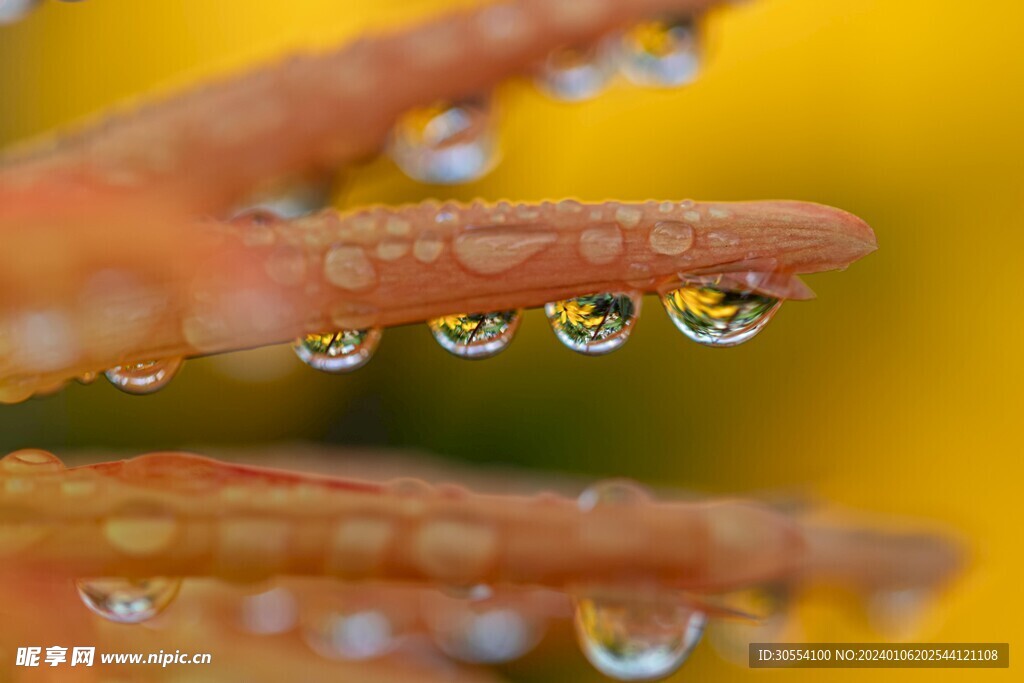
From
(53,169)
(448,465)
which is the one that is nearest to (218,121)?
(53,169)

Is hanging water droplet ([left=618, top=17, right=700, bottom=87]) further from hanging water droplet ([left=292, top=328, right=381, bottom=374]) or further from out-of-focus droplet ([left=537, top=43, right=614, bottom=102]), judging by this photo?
hanging water droplet ([left=292, top=328, right=381, bottom=374])

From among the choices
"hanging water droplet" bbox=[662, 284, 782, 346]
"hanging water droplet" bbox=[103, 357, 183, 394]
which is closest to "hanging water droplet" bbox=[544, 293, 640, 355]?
"hanging water droplet" bbox=[662, 284, 782, 346]

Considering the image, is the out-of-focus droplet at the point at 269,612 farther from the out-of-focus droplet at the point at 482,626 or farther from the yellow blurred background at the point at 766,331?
the yellow blurred background at the point at 766,331

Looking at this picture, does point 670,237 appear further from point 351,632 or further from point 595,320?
point 351,632

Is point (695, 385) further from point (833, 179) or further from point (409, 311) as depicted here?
point (409, 311)

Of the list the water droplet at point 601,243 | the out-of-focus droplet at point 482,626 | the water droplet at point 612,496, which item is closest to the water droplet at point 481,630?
the out-of-focus droplet at point 482,626
